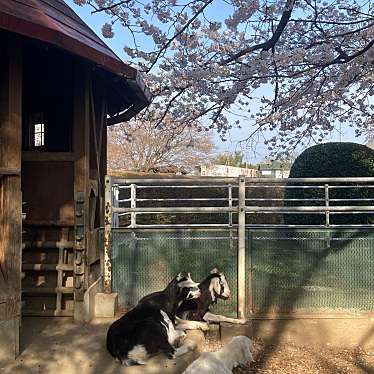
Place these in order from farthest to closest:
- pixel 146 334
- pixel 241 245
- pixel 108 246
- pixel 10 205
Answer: pixel 108 246 < pixel 241 245 < pixel 146 334 < pixel 10 205

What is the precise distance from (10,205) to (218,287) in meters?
2.44

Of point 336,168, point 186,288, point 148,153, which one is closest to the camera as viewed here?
point 186,288

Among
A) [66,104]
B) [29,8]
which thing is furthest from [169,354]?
[66,104]

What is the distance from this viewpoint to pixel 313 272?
593 centimetres

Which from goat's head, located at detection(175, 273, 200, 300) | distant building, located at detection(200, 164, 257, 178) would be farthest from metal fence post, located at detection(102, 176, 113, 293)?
distant building, located at detection(200, 164, 257, 178)

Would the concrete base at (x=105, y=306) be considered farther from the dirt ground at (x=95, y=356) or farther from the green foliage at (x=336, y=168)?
the green foliage at (x=336, y=168)

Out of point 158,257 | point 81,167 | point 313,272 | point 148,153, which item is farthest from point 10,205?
point 148,153

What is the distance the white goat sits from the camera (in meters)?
3.99

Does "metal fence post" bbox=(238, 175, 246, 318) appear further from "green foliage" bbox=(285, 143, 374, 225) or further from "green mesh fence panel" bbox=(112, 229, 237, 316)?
"green foliage" bbox=(285, 143, 374, 225)

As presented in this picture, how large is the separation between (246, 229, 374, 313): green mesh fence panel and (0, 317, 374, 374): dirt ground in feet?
2.84

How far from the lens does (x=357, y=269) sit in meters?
5.91

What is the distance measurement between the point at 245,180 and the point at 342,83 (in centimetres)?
506

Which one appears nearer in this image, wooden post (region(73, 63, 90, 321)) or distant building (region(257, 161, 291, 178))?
wooden post (region(73, 63, 90, 321))

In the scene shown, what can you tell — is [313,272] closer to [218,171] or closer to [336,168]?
[336,168]
